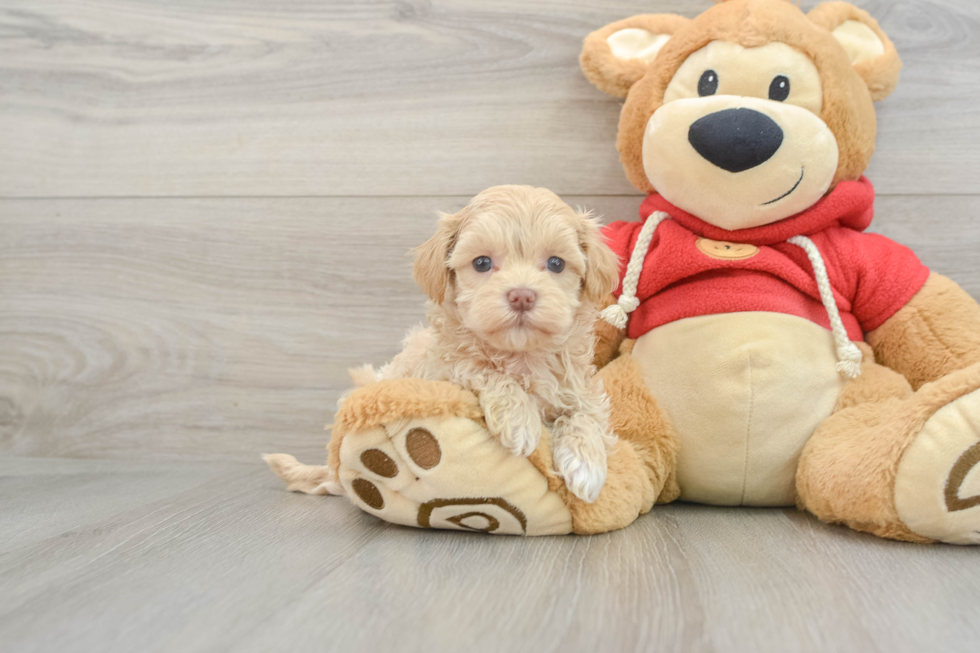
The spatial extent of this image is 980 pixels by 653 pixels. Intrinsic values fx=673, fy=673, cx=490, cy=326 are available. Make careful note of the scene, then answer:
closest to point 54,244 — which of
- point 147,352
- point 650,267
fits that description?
point 147,352

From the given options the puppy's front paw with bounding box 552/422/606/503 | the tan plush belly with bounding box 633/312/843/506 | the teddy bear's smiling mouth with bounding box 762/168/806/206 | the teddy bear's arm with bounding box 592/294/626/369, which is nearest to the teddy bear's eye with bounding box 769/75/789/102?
the teddy bear's smiling mouth with bounding box 762/168/806/206

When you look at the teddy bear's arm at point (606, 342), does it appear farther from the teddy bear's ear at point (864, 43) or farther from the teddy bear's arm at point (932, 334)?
the teddy bear's ear at point (864, 43)

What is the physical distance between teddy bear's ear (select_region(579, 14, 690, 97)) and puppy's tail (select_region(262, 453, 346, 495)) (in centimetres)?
91

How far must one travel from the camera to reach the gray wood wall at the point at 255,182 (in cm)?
143

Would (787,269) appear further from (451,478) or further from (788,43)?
(451,478)

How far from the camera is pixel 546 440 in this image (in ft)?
3.16

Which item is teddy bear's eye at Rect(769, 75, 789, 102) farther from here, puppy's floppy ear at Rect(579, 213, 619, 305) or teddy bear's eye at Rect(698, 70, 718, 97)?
puppy's floppy ear at Rect(579, 213, 619, 305)

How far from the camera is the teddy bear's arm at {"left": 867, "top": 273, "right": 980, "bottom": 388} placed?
1.09 metres

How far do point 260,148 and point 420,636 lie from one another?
3.97ft

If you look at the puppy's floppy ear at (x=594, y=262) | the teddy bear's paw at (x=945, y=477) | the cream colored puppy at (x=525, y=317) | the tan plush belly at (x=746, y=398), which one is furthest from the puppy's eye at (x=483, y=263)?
the teddy bear's paw at (x=945, y=477)

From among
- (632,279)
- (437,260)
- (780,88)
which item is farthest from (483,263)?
(780,88)

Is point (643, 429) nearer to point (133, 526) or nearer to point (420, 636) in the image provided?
point (420, 636)

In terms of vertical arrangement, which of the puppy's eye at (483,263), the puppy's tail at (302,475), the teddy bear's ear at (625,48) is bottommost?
the puppy's tail at (302,475)

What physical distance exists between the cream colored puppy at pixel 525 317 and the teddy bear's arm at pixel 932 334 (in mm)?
518
